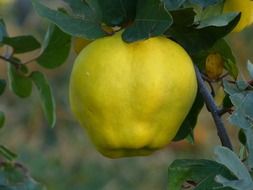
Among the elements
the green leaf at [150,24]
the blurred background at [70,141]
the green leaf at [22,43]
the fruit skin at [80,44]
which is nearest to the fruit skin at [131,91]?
the green leaf at [150,24]

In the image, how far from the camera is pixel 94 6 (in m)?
0.95

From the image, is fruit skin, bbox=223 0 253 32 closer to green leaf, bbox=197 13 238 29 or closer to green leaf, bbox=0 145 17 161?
green leaf, bbox=197 13 238 29

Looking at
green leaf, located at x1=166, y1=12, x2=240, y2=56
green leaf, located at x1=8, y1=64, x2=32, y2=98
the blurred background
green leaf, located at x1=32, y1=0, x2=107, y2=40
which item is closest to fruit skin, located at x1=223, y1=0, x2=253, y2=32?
green leaf, located at x1=166, y1=12, x2=240, y2=56

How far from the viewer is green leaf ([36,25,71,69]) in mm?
1127

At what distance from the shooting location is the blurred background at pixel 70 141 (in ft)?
10.8

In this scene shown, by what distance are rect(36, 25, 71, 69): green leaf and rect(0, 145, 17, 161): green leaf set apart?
0.44ft

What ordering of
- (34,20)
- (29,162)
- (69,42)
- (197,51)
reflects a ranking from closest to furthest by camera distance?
(197,51), (69,42), (29,162), (34,20)

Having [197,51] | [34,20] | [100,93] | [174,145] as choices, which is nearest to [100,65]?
[100,93]

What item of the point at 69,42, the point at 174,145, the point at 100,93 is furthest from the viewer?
the point at 174,145

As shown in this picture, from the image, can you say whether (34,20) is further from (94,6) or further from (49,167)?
(94,6)

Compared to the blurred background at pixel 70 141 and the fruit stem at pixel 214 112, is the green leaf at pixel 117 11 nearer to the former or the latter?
the fruit stem at pixel 214 112

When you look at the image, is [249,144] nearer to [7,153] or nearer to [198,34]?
[198,34]

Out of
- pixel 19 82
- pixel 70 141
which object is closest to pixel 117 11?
pixel 19 82

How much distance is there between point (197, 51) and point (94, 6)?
133 mm
